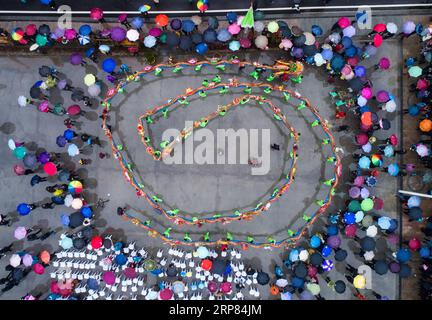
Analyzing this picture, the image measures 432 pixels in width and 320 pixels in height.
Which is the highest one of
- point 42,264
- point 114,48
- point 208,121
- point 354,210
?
point 114,48

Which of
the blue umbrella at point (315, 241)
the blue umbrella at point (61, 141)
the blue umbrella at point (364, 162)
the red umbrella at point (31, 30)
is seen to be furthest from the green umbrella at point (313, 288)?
the red umbrella at point (31, 30)

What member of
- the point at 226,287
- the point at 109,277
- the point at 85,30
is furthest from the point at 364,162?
the point at 85,30

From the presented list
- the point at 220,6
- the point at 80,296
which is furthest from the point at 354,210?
the point at 80,296

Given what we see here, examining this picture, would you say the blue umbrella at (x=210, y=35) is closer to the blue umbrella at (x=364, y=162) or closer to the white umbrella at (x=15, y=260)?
the blue umbrella at (x=364, y=162)

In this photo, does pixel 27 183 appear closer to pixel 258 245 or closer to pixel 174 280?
pixel 174 280

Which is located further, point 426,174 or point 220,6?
point 220,6

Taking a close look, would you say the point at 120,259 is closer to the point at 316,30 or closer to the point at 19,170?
the point at 19,170
